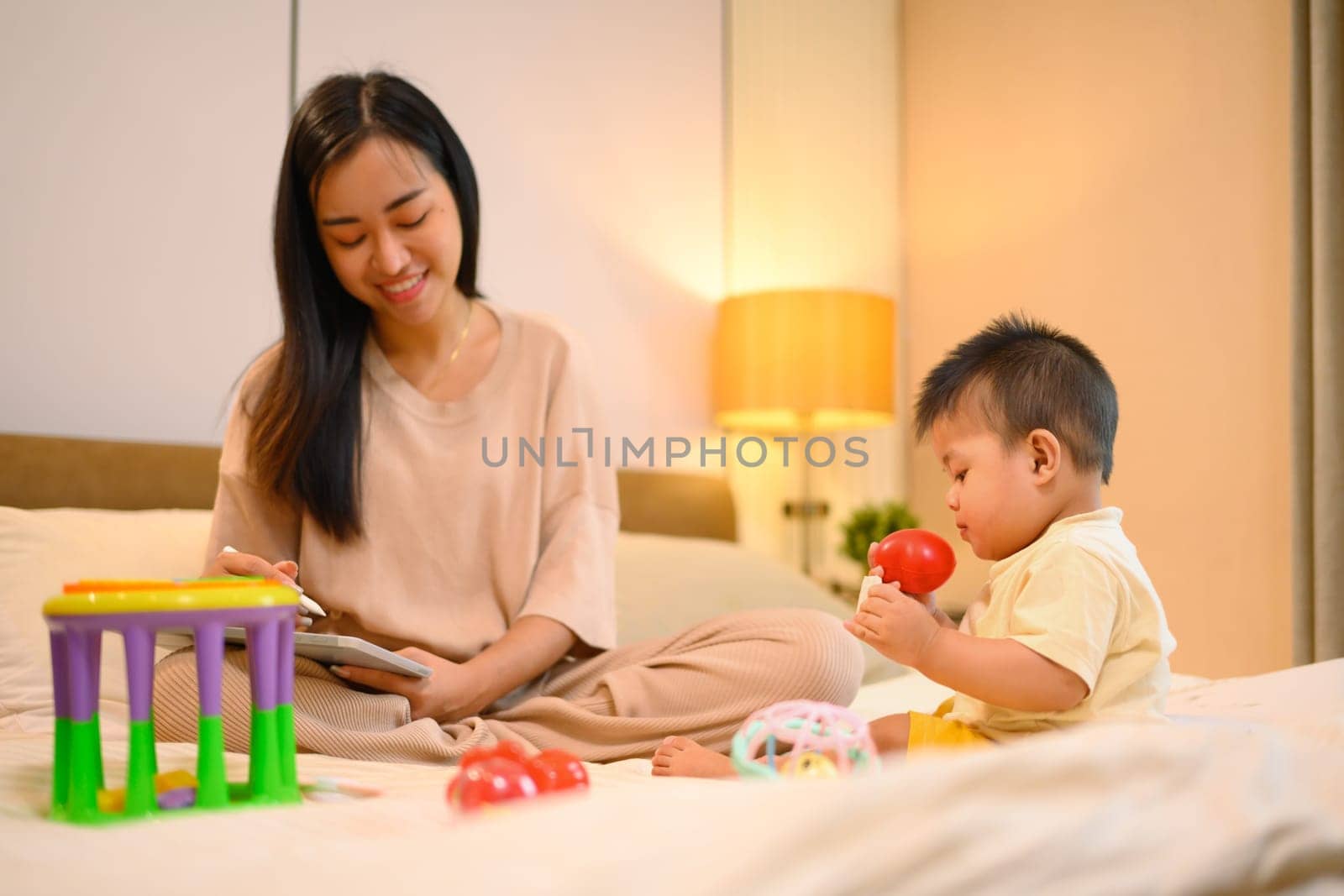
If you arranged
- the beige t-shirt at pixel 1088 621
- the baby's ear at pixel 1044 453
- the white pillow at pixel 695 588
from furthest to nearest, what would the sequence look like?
the white pillow at pixel 695 588 < the baby's ear at pixel 1044 453 < the beige t-shirt at pixel 1088 621

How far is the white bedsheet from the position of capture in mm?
507

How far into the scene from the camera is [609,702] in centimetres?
140

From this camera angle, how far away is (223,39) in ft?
7.01

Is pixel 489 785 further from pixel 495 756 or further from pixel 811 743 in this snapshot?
pixel 811 743

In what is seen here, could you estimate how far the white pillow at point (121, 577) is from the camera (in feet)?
4.73

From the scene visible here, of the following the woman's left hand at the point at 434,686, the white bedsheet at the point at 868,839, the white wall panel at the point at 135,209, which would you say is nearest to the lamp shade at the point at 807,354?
the white wall panel at the point at 135,209

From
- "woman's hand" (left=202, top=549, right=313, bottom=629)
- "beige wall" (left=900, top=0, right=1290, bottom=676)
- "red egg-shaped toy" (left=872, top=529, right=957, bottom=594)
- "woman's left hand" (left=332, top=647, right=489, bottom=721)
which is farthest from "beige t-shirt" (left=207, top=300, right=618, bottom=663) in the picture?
"beige wall" (left=900, top=0, right=1290, bottom=676)

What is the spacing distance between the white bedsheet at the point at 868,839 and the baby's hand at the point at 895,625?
1.27ft

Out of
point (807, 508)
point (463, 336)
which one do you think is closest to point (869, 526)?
point (807, 508)

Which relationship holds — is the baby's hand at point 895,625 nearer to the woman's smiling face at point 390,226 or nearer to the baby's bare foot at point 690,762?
the baby's bare foot at point 690,762

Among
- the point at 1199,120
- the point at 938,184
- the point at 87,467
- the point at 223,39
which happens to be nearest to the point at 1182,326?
the point at 1199,120

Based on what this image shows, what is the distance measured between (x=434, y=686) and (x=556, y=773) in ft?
1.67

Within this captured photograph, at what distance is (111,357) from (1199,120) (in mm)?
2435

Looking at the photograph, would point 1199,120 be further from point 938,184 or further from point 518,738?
point 518,738
